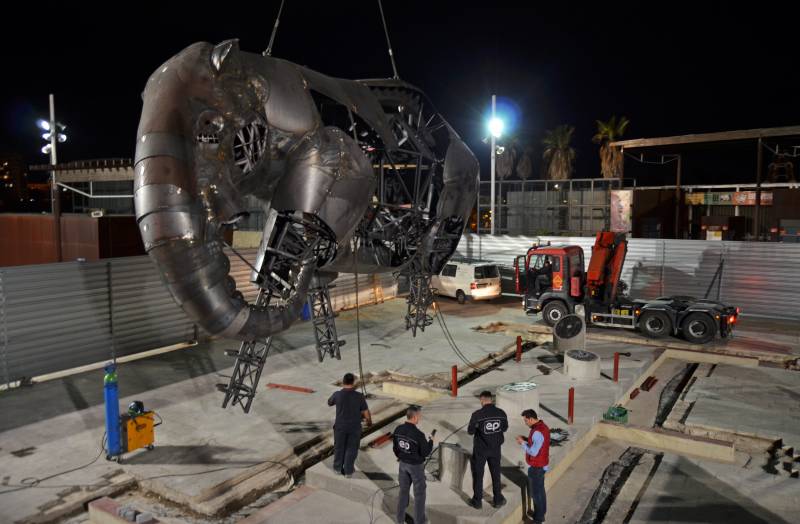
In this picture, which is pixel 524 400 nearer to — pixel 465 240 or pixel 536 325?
pixel 536 325

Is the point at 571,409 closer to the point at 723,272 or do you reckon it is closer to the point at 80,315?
the point at 80,315

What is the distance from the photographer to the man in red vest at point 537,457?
318 inches

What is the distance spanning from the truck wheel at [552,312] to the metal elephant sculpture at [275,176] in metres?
10.4

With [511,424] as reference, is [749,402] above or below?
below

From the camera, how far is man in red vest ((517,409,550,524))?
8.07m

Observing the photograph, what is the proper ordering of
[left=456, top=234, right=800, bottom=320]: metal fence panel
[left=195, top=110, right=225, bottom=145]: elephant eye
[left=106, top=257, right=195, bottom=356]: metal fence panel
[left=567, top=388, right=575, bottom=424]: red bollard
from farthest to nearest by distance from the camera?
1. [left=456, top=234, right=800, bottom=320]: metal fence panel
2. [left=106, top=257, right=195, bottom=356]: metal fence panel
3. [left=567, top=388, right=575, bottom=424]: red bollard
4. [left=195, top=110, right=225, bottom=145]: elephant eye

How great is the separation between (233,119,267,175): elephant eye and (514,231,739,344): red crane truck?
15288mm

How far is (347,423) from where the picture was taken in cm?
907

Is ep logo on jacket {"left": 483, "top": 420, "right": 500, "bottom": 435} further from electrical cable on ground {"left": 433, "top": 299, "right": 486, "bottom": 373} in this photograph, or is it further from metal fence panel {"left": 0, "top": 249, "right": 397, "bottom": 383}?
metal fence panel {"left": 0, "top": 249, "right": 397, "bottom": 383}

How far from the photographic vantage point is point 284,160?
29.9 feet

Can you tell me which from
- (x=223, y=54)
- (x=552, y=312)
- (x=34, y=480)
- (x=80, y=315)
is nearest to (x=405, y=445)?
(x=223, y=54)

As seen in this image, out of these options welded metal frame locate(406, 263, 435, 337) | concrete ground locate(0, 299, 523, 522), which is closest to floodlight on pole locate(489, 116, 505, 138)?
concrete ground locate(0, 299, 523, 522)

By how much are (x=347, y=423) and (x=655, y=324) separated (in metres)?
14.8

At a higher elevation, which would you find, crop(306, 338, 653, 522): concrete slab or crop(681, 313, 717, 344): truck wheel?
crop(681, 313, 717, 344): truck wheel
